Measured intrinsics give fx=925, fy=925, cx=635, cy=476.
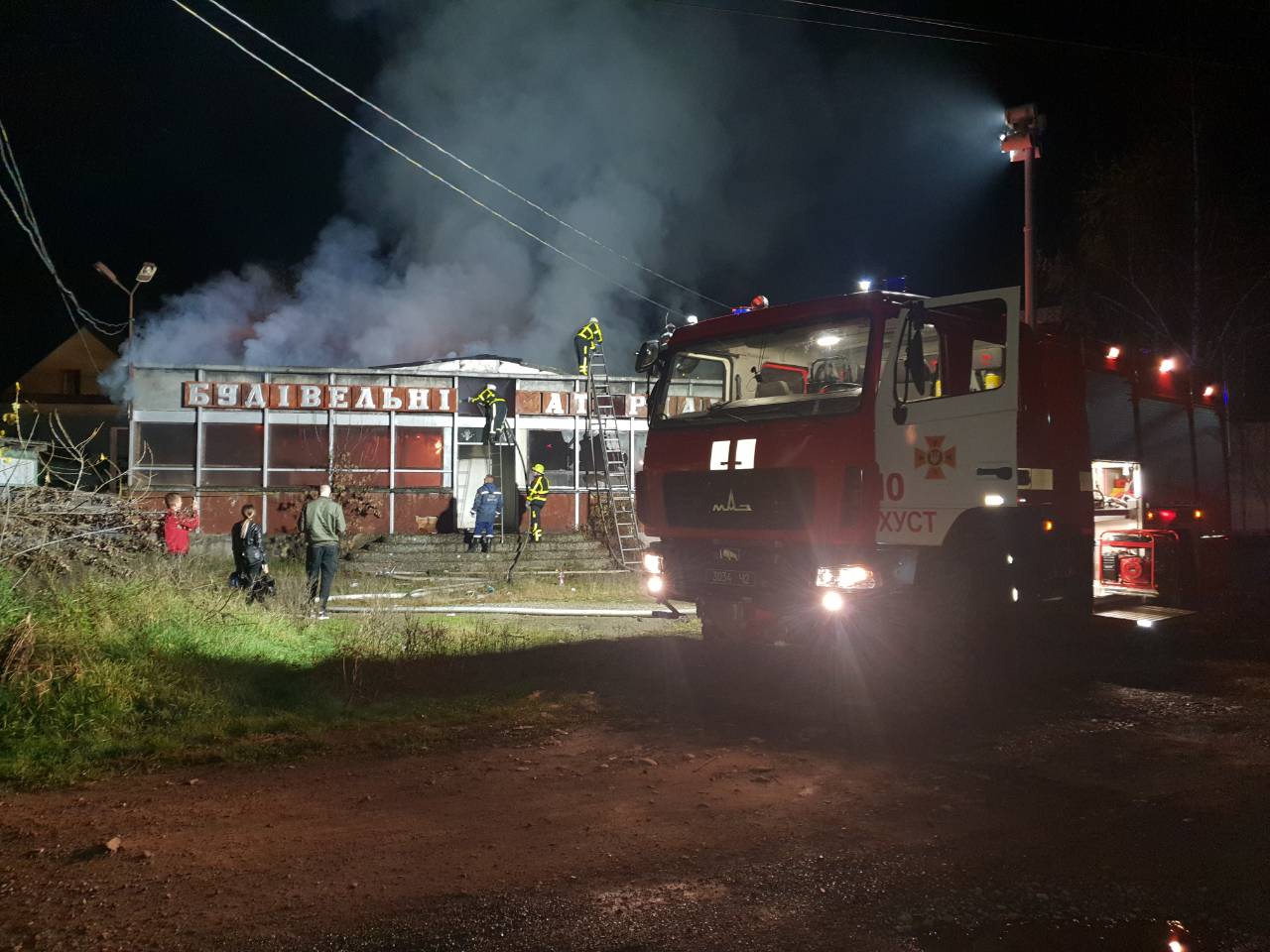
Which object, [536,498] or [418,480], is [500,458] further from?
[536,498]

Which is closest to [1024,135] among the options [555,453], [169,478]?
[555,453]

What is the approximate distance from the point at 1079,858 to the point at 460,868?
103 inches

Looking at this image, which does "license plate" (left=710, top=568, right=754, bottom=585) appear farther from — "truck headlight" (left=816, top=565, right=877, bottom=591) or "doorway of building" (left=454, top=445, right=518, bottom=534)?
"doorway of building" (left=454, top=445, right=518, bottom=534)

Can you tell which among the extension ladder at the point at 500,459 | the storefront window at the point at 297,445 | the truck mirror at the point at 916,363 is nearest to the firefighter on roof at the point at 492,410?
the extension ladder at the point at 500,459

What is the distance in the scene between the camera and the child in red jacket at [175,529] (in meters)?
10.8

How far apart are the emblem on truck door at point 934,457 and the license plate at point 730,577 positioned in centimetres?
160

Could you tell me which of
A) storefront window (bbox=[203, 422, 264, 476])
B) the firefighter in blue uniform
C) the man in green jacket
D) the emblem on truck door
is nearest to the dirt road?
the emblem on truck door

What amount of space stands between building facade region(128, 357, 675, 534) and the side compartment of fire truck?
38.0 feet

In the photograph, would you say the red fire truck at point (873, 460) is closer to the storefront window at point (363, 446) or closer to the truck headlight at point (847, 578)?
the truck headlight at point (847, 578)

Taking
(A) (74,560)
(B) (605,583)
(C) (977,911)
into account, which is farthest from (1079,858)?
(B) (605,583)

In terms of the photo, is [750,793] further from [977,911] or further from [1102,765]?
[1102,765]

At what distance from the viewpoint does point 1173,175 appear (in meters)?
18.7

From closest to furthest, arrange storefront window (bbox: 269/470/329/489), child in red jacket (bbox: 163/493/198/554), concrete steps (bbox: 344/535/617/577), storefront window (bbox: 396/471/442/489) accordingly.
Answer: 1. child in red jacket (bbox: 163/493/198/554)
2. concrete steps (bbox: 344/535/617/577)
3. storefront window (bbox: 269/470/329/489)
4. storefront window (bbox: 396/471/442/489)

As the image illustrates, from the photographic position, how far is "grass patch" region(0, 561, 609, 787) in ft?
18.7
